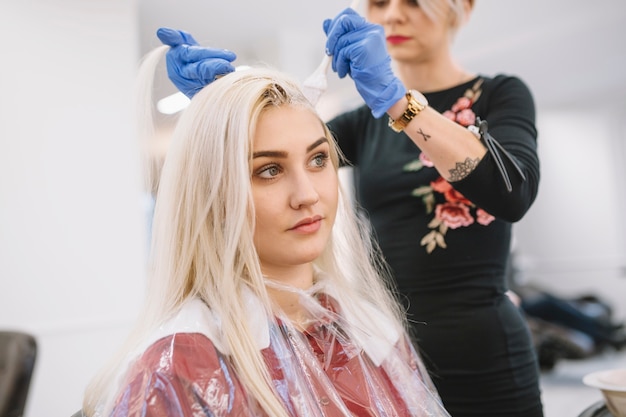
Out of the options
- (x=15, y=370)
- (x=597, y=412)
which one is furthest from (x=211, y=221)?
(x=15, y=370)

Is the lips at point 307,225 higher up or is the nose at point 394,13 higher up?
the nose at point 394,13

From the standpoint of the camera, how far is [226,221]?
36.9 inches

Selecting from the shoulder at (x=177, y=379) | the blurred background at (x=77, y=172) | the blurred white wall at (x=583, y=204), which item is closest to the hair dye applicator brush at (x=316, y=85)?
the shoulder at (x=177, y=379)

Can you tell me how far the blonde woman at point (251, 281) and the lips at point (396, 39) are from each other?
37cm

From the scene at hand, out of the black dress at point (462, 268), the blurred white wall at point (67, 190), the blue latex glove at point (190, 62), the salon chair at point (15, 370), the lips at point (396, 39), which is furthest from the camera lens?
the blurred white wall at point (67, 190)

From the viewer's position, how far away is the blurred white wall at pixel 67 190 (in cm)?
292

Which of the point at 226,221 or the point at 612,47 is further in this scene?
the point at 612,47

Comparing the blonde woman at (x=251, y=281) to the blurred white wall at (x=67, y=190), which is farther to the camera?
the blurred white wall at (x=67, y=190)

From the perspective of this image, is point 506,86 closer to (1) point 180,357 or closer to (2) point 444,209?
(2) point 444,209

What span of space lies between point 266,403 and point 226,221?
286 mm

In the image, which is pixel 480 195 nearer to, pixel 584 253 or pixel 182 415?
pixel 182 415

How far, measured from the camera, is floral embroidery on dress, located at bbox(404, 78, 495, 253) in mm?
1241

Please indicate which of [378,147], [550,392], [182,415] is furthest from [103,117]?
[550,392]

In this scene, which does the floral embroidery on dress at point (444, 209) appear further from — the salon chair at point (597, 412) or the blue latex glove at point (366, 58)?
the salon chair at point (597, 412)
